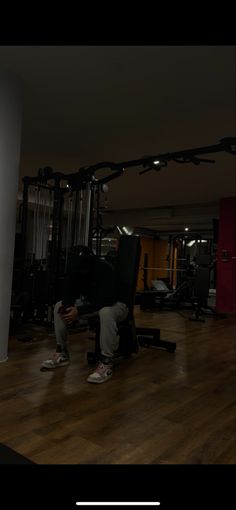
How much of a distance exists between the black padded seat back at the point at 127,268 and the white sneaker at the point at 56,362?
1.44 feet

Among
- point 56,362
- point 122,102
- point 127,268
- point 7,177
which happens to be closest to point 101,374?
point 56,362

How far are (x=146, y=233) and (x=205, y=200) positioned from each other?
9.71 feet

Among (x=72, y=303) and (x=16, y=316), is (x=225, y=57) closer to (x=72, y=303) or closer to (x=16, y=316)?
(x=72, y=303)

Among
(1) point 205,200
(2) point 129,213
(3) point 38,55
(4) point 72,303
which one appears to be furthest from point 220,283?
(3) point 38,55

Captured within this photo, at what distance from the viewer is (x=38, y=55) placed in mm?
1771

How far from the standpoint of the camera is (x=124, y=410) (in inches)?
53.5

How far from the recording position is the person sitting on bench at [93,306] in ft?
5.65

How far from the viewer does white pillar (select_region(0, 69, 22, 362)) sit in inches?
73.3

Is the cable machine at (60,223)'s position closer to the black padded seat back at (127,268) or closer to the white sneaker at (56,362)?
the black padded seat back at (127,268)
